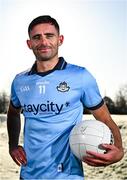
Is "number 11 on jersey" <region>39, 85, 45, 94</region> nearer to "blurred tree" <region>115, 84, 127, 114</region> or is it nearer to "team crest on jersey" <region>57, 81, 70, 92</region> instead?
"team crest on jersey" <region>57, 81, 70, 92</region>

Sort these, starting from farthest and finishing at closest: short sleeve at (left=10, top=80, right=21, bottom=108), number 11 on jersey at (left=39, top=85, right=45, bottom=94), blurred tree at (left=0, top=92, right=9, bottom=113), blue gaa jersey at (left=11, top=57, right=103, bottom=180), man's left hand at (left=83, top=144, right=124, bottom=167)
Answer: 1. blurred tree at (left=0, top=92, right=9, bottom=113)
2. short sleeve at (left=10, top=80, right=21, bottom=108)
3. number 11 on jersey at (left=39, top=85, right=45, bottom=94)
4. blue gaa jersey at (left=11, top=57, right=103, bottom=180)
5. man's left hand at (left=83, top=144, right=124, bottom=167)

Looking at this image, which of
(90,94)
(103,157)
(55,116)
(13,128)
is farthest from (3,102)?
(103,157)

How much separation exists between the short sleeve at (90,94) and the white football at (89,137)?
163 mm

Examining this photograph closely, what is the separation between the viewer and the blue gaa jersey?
6.63 ft

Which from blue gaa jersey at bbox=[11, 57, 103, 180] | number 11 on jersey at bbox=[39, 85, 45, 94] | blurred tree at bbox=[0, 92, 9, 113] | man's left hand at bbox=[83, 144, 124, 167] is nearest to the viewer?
man's left hand at bbox=[83, 144, 124, 167]

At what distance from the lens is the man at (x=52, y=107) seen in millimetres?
2021

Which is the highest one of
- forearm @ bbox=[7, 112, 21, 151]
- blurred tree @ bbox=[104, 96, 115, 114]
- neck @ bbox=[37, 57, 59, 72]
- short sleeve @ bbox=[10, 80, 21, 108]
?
neck @ bbox=[37, 57, 59, 72]

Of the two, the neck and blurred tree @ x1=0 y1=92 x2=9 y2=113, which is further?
blurred tree @ x1=0 y1=92 x2=9 y2=113

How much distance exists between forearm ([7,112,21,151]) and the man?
0.11m

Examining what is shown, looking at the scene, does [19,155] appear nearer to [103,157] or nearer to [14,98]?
[14,98]

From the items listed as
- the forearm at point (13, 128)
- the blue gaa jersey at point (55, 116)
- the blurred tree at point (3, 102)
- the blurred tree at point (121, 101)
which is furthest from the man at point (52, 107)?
the blurred tree at point (121, 101)

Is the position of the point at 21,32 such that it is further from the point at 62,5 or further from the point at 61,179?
the point at 61,179

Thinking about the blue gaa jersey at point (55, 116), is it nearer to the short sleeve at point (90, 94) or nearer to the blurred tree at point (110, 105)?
the short sleeve at point (90, 94)

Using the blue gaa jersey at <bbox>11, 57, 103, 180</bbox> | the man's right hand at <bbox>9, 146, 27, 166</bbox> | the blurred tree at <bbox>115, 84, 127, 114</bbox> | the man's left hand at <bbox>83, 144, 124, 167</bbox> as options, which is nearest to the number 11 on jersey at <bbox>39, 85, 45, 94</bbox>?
the blue gaa jersey at <bbox>11, 57, 103, 180</bbox>
